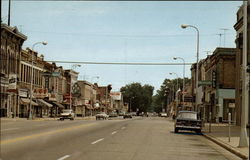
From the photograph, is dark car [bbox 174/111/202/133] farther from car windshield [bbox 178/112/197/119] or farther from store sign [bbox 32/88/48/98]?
store sign [bbox 32/88/48/98]

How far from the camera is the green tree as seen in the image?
18375 centimetres

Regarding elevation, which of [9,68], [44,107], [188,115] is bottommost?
[44,107]

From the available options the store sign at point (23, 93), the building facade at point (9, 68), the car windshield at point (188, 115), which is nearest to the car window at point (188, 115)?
the car windshield at point (188, 115)

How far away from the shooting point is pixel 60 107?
288ft

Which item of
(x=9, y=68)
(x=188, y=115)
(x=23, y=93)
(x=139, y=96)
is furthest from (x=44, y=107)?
(x=139, y=96)

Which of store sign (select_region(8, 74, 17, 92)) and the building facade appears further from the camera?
store sign (select_region(8, 74, 17, 92))

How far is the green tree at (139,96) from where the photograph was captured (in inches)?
7234

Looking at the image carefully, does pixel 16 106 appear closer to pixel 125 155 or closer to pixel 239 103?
pixel 239 103

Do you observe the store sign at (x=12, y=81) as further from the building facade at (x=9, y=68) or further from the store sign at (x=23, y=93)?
the store sign at (x=23, y=93)

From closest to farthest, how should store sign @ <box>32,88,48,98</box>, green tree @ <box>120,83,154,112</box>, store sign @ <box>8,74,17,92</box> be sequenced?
store sign @ <box>8,74,17,92</box>
store sign @ <box>32,88,48,98</box>
green tree @ <box>120,83,154,112</box>

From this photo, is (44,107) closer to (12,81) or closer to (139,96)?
(12,81)

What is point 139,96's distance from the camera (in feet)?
605

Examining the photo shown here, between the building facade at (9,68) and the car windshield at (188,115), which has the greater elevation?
the building facade at (9,68)

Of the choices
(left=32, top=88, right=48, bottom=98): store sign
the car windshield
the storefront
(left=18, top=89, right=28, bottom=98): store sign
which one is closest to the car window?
the car windshield
